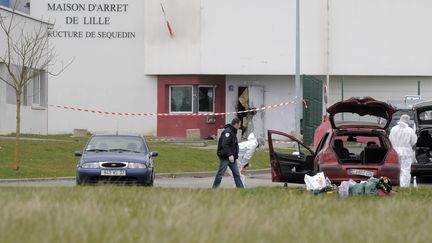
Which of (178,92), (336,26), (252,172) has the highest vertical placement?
(336,26)

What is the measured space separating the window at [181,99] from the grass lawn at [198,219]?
3027 centimetres

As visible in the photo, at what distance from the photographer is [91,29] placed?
139 ft

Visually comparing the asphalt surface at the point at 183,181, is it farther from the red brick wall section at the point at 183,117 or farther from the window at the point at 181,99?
the window at the point at 181,99

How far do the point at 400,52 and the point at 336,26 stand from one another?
10.2 ft

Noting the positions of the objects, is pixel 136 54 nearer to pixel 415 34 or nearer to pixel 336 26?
pixel 336 26

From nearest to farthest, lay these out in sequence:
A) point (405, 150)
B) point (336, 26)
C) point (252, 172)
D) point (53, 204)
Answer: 1. point (53, 204)
2. point (405, 150)
3. point (252, 172)
4. point (336, 26)

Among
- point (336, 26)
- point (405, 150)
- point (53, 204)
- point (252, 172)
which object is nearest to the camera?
point (53, 204)

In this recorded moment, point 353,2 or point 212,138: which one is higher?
point 353,2

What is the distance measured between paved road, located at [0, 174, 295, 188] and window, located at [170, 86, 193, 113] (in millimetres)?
16304

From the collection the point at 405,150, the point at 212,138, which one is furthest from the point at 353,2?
the point at 405,150

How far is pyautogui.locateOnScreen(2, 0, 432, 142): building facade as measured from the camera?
134ft

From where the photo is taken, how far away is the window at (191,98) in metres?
42.7

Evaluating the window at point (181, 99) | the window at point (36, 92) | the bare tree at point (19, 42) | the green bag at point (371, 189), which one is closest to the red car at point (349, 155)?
the green bag at point (371, 189)

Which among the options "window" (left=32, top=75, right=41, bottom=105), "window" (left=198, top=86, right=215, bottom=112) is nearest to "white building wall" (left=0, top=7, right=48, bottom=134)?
"window" (left=32, top=75, right=41, bottom=105)
